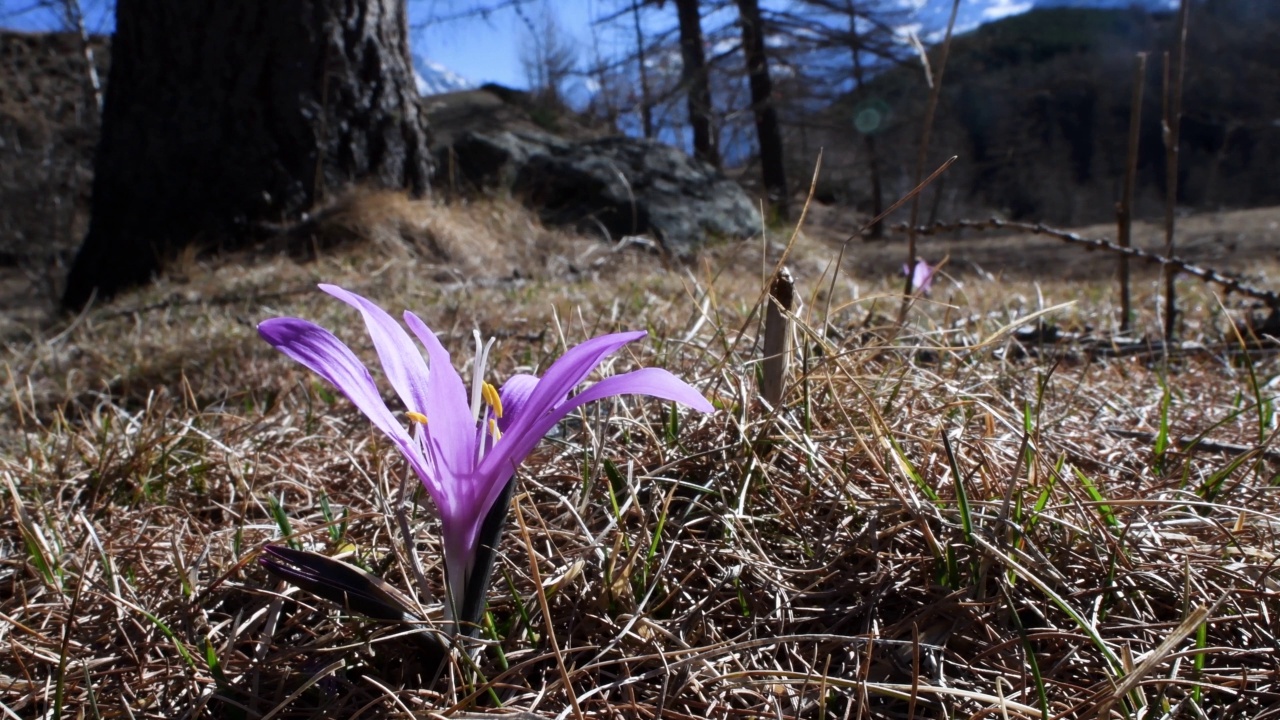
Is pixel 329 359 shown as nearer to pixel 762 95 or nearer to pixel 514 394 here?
pixel 514 394

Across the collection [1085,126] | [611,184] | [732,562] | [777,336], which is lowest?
[732,562]

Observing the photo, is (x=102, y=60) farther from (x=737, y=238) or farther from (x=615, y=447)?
(x=615, y=447)

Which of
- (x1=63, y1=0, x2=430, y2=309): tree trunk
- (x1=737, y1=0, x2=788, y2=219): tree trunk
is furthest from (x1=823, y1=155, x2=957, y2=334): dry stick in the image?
(x1=737, y1=0, x2=788, y2=219): tree trunk

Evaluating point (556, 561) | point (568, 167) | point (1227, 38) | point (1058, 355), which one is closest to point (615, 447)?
point (556, 561)

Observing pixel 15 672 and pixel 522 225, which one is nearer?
pixel 15 672

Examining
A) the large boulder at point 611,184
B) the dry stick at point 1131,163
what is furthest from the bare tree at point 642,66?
the dry stick at point 1131,163

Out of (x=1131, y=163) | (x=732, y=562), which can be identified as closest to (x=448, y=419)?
(x=732, y=562)
